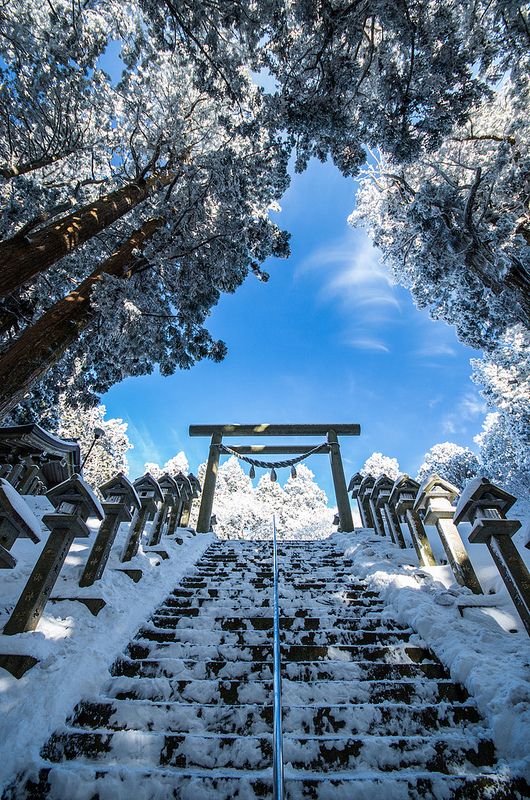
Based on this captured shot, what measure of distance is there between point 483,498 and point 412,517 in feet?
4.30

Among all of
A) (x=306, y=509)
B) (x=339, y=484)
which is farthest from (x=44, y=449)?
(x=306, y=509)

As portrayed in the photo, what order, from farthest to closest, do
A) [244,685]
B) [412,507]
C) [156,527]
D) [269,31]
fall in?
[269,31], [156,527], [412,507], [244,685]

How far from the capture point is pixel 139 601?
3369mm

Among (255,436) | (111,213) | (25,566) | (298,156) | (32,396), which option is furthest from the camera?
(255,436)

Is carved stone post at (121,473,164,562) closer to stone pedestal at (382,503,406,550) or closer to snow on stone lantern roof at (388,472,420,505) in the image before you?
snow on stone lantern roof at (388,472,420,505)

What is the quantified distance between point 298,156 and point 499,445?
62.9ft

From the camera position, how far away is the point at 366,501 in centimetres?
701

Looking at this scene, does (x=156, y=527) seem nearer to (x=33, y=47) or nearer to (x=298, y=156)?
(x=298, y=156)

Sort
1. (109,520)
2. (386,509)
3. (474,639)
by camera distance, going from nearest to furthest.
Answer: (474,639), (109,520), (386,509)

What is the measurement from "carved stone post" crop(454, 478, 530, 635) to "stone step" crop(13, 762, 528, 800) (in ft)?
4.35

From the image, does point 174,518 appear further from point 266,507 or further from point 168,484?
point 266,507

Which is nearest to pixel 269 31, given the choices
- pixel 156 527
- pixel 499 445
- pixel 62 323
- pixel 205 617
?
pixel 62 323

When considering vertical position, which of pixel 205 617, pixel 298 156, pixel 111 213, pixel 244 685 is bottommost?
pixel 244 685

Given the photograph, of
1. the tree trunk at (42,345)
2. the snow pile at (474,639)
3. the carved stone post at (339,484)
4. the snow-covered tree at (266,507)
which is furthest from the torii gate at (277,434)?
the snow-covered tree at (266,507)
